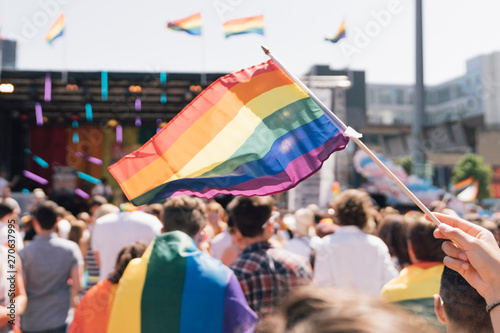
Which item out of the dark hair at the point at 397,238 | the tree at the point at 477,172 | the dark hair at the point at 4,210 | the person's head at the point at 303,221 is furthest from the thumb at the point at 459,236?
the tree at the point at 477,172

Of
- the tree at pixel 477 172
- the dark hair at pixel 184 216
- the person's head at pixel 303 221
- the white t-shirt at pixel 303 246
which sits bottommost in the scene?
the tree at pixel 477 172

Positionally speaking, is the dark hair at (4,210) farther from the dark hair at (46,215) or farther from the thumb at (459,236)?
the thumb at (459,236)

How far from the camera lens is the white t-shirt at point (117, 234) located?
14.2ft

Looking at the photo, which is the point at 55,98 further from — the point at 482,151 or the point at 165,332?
the point at 482,151

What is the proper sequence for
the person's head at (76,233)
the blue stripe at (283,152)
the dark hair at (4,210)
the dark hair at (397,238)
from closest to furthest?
1. the blue stripe at (283,152)
2. the dark hair at (397,238)
3. the dark hair at (4,210)
4. the person's head at (76,233)

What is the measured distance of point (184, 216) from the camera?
2.75 metres

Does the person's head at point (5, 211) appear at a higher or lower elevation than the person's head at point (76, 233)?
higher

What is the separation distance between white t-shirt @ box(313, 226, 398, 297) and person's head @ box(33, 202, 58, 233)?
2181 mm

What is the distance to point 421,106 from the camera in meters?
14.1

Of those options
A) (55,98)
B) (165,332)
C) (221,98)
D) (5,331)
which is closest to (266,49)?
(221,98)

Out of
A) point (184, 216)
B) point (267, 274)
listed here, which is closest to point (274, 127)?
point (184, 216)

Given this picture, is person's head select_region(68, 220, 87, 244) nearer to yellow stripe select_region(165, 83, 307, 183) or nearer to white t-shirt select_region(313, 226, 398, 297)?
white t-shirt select_region(313, 226, 398, 297)

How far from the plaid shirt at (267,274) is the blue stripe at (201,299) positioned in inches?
21.7

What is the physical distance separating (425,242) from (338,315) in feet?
7.19
